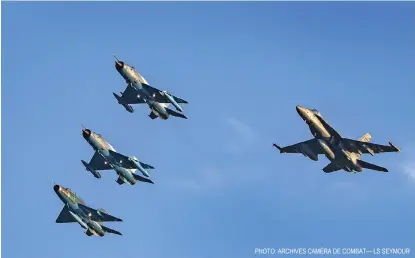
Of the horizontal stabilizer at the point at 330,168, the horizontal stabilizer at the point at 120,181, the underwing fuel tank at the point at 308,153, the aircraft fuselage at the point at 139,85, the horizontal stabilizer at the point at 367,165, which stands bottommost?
the horizontal stabilizer at the point at 367,165

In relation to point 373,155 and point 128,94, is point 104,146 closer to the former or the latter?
point 128,94

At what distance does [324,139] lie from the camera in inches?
3342

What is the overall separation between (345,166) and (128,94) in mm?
24939

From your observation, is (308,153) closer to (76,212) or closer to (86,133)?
(86,133)

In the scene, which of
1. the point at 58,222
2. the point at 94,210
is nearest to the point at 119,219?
the point at 94,210

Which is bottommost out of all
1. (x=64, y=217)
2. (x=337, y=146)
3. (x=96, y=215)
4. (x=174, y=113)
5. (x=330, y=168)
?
(x=96, y=215)

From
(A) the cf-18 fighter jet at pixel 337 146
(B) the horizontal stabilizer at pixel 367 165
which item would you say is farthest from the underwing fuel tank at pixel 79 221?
(B) the horizontal stabilizer at pixel 367 165

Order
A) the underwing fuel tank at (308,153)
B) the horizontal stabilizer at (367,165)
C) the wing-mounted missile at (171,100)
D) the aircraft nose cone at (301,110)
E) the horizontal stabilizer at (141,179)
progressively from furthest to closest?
1. the horizontal stabilizer at (141,179)
2. the wing-mounted missile at (171,100)
3. the underwing fuel tank at (308,153)
4. the horizontal stabilizer at (367,165)
5. the aircraft nose cone at (301,110)

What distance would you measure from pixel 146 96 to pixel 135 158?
659 centimetres

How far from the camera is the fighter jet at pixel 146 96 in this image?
91.3 meters

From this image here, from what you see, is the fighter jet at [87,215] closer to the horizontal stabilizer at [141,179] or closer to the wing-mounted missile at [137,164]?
the horizontal stabilizer at [141,179]

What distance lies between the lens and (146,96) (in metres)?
92.9

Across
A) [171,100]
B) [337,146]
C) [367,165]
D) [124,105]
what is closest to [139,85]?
[171,100]

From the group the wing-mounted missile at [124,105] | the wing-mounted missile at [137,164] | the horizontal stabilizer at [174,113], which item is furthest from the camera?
the wing-mounted missile at [124,105]
